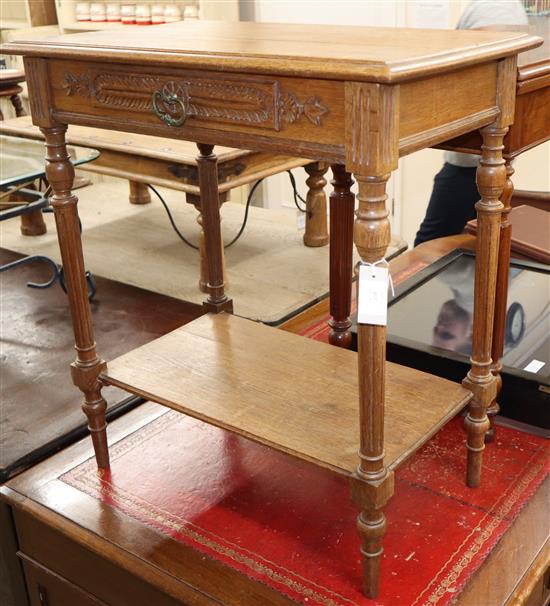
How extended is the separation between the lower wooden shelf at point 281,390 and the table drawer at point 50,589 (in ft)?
1.36

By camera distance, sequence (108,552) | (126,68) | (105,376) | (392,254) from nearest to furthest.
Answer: (126,68) < (108,552) < (105,376) < (392,254)

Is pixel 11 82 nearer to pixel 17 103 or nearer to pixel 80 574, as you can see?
pixel 17 103

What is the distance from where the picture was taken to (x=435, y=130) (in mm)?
1045

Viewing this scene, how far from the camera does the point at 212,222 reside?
5.51ft

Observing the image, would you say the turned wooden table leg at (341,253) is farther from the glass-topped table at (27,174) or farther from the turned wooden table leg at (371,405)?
the glass-topped table at (27,174)

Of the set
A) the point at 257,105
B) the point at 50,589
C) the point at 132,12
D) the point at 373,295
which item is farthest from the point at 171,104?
the point at 132,12

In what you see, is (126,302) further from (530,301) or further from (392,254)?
(530,301)

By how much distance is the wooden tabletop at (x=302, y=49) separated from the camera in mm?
955

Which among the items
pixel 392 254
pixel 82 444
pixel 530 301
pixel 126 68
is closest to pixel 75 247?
pixel 126 68

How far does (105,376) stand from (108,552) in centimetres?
31

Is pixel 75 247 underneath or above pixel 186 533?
above

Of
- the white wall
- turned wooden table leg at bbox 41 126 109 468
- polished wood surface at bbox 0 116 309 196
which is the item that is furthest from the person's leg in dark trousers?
turned wooden table leg at bbox 41 126 109 468

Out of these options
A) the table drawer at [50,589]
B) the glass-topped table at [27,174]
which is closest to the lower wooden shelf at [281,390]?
the table drawer at [50,589]

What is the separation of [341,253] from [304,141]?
70cm
